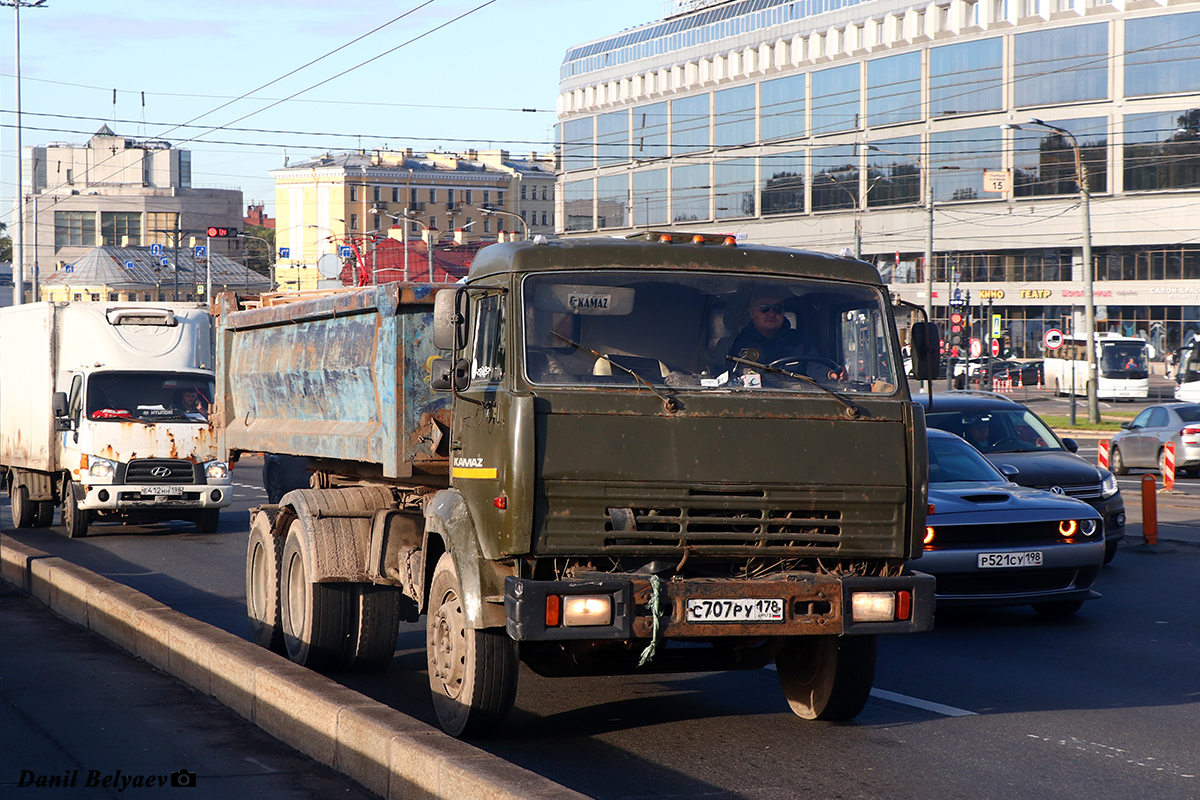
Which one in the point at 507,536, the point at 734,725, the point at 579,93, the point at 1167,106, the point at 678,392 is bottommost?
the point at 734,725

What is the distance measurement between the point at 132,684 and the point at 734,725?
3.52m

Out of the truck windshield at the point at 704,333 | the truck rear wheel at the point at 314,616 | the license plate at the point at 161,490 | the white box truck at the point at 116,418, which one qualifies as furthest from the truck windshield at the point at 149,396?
the truck windshield at the point at 704,333

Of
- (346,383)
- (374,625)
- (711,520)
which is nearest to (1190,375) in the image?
(374,625)

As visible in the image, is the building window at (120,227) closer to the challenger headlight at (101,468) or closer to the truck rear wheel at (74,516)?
the truck rear wheel at (74,516)

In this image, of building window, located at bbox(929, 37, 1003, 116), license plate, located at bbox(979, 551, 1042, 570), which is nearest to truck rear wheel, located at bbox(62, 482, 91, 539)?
license plate, located at bbox(979, 551, 1042, 570)

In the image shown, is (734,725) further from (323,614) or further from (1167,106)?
(1167,106)

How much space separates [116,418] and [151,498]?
1105 millimetres

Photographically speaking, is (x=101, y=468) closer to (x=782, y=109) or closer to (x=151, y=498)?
(x=151, y=498)

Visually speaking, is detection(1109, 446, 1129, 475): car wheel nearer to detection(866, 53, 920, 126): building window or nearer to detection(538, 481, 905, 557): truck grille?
detection(538, 481, 905, 557): truck grille

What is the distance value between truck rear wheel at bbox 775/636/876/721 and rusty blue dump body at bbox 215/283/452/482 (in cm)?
213

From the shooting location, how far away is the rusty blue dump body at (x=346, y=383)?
24.5ft

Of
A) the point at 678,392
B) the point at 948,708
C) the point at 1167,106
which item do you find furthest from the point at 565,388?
the point at 1167,106

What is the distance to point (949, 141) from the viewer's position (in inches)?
2687

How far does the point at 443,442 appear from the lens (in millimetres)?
7344
